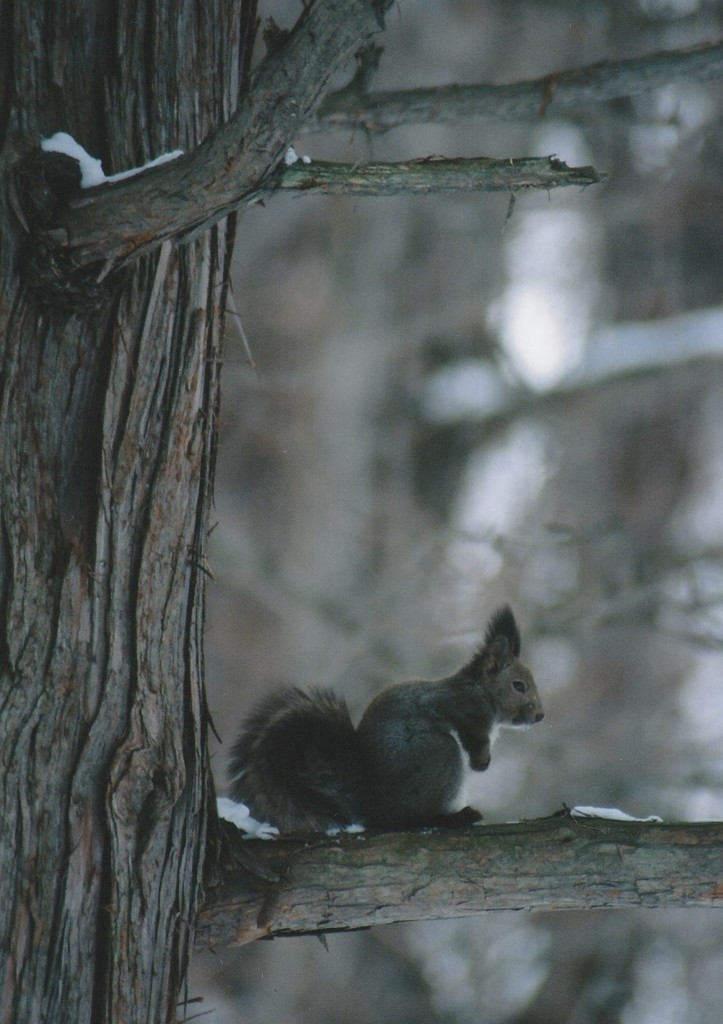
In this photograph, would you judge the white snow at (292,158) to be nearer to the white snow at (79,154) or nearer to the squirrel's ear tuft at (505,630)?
the white snow at (79,154)

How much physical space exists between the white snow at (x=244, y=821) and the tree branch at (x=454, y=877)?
107 mm

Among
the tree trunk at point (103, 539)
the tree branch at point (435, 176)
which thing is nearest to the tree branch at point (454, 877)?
the tree trunk at point (103, 539)

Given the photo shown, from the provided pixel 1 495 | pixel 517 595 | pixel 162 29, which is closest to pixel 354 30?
pixel 162 29

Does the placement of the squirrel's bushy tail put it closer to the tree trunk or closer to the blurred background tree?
the tree trunk

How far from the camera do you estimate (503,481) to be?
380 inches

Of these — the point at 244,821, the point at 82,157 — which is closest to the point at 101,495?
the point at 82,157

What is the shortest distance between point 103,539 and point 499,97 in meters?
1.61

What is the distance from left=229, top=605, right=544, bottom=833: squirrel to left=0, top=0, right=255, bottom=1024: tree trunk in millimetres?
658

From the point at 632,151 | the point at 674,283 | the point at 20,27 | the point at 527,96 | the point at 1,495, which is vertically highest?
the point at 632,151

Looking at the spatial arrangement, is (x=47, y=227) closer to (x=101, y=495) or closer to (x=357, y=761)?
(x=101, y=495)

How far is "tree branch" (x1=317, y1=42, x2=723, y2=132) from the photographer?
2.92 metres

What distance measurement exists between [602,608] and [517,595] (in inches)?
23.4

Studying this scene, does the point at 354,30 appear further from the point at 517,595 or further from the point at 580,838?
the point at 517,595

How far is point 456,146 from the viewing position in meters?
9.53
